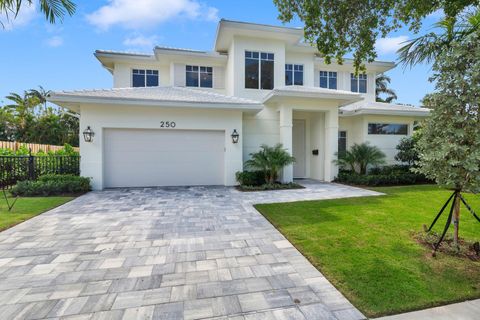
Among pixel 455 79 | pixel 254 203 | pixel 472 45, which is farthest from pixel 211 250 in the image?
pixel 472 45

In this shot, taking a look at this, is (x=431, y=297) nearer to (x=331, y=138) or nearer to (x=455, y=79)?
(x=455, y=79)

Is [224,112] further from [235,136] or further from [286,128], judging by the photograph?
[286,128]

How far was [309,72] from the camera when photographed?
551 inches

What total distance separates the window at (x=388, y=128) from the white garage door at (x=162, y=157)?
8479 mm

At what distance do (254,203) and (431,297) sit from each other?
497cm

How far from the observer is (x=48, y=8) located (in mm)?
5273

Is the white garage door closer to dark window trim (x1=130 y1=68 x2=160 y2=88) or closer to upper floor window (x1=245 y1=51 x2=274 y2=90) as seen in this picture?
upper floor window (x1=245 y1=51 x2=274 y2=90)

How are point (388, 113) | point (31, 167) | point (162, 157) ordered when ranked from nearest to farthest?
point (31, 167) < point (162, 157) < point (388, 113)

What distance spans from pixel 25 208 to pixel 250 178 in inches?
291

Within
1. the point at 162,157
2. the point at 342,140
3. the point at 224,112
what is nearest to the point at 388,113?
the point at 342,140

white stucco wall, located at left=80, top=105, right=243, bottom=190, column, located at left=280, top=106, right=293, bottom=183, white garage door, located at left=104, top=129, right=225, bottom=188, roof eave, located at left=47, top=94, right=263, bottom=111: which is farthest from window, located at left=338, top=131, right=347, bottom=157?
white garage door, located at left=104, top=129, right=225, bottom=188

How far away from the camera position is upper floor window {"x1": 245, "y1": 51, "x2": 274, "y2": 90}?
12578 mm

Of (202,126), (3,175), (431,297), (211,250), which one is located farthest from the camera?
(202,126)

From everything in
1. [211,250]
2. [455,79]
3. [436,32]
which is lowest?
[211,250]
